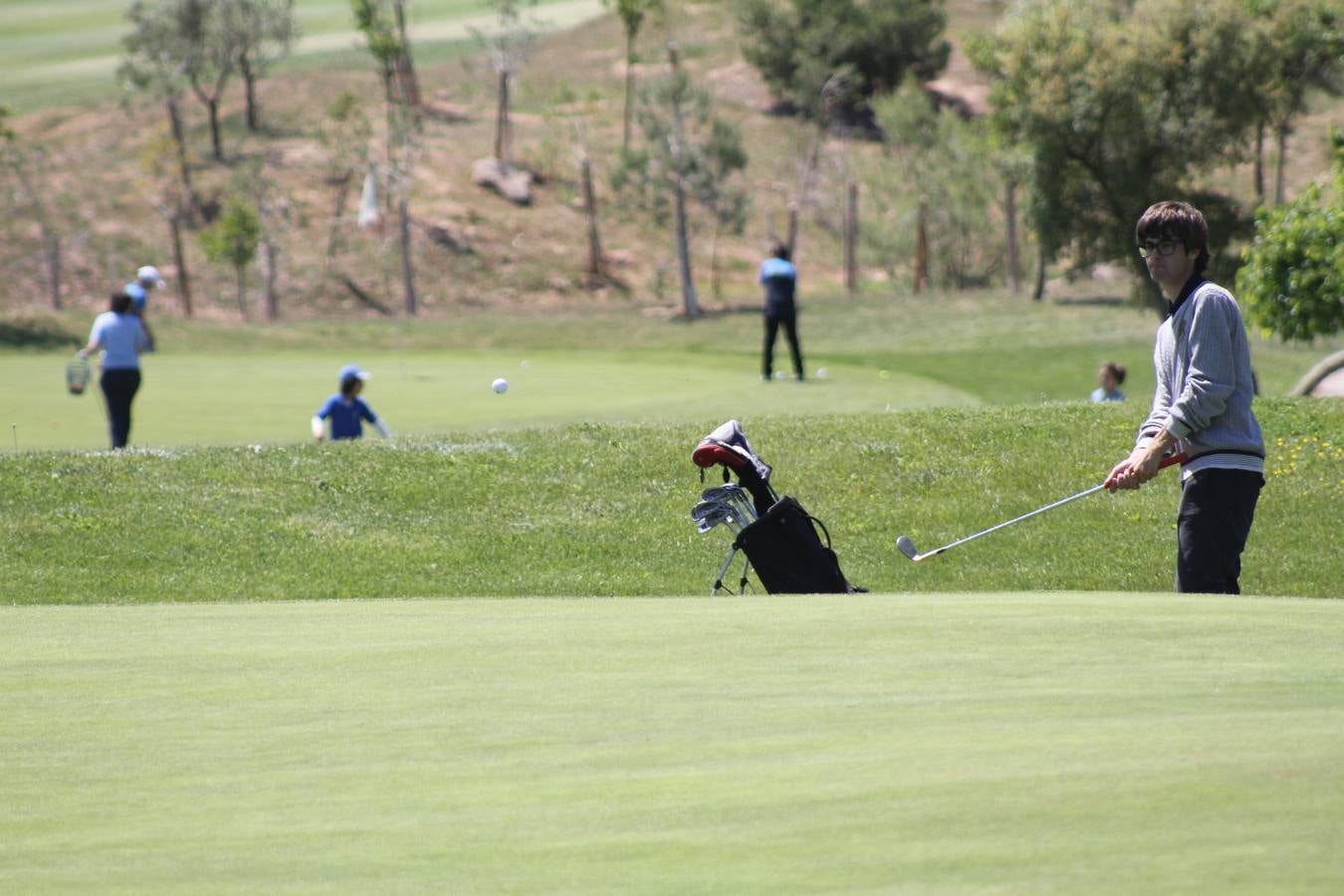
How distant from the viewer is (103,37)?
9838 cm

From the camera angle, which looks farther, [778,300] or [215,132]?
[215,132]

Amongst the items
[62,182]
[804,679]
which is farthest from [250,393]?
[62,182]

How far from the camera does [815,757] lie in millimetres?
3682

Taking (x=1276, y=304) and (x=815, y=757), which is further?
(x=1276, y=304)

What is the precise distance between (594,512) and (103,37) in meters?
95.0

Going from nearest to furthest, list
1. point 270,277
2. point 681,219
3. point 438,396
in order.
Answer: point 438,396 → point 681,219 → point 270,277

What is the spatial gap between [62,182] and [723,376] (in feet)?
170

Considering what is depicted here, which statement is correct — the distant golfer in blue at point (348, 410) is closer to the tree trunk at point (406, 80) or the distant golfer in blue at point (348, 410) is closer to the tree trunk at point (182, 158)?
the tree trunk at point (182, 158)

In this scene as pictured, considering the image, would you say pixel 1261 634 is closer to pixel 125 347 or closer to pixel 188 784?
pixel 188 784

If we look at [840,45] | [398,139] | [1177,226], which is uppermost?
[840,45]

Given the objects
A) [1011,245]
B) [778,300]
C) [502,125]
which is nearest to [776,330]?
[778,300]

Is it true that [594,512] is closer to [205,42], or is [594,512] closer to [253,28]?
[205,42]

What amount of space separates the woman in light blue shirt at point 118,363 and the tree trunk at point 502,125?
5710cm

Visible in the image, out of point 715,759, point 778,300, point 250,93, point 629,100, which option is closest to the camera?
point 715,759
